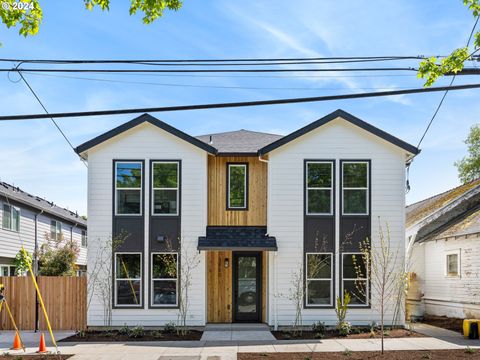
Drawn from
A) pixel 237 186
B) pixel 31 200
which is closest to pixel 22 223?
pixel 31 200

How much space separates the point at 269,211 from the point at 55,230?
1739 centimetres

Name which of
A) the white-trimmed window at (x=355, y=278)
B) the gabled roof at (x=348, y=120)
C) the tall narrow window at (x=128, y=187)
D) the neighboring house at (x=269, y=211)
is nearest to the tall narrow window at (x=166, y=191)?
the neighboring house at (x=269, y=211)

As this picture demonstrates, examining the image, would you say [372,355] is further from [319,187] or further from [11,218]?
[11,218]

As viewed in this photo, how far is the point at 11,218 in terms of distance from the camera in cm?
2466

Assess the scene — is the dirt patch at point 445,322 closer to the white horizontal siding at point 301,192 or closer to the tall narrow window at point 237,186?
the white horizontal siding at point 301,192

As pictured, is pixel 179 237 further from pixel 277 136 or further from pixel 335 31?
pixel 335 31

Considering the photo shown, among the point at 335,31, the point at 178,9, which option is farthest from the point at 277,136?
the point at 178,9

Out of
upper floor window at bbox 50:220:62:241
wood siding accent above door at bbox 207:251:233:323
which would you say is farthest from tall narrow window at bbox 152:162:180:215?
upper floor window at bbox 50:220:62:241

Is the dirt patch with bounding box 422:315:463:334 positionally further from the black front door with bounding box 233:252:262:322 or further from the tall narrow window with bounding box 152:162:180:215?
the tall narrow window with bounding box 152:162:180:215

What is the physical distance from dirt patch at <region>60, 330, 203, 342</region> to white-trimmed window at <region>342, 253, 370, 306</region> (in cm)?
479

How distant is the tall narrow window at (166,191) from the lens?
17.5 meters

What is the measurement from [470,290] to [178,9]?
1286 centimetres

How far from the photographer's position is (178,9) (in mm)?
10148

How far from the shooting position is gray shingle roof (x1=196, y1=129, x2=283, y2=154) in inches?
722
